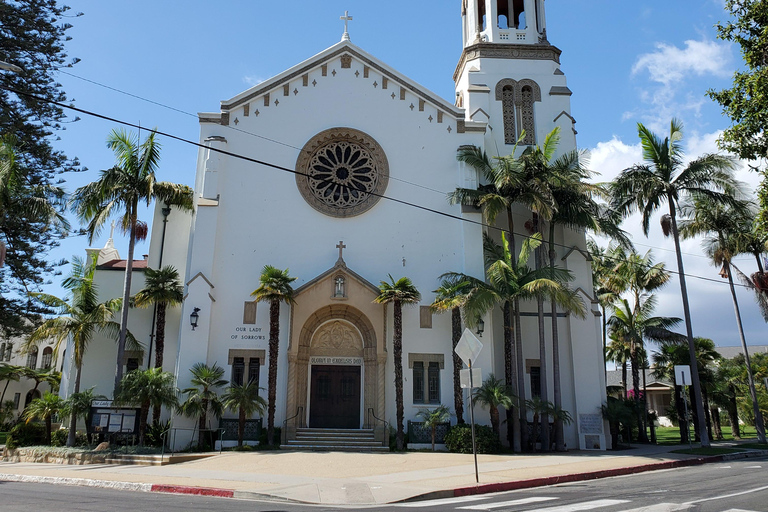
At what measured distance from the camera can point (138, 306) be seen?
78.9 feet

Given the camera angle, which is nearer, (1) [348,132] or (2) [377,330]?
(2) [377,330]

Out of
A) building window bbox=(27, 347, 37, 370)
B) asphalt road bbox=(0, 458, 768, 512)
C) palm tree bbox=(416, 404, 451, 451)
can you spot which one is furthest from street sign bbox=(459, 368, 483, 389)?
building window bbox=(27, 347, 37, 370)

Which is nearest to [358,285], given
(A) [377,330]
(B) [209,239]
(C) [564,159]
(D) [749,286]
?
(A) [377,330]

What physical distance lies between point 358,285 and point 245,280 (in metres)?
4.41

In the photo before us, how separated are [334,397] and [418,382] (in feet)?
10.7

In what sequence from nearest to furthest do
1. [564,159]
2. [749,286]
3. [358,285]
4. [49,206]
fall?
[49,206], [358,285], [564,159], [749,286]

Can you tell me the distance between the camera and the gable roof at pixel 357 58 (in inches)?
1005

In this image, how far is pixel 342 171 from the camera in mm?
25562

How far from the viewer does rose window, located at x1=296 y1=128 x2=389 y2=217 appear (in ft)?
81.7

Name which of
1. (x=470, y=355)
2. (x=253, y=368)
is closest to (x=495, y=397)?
(x=470, y=355)

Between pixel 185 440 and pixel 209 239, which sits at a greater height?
pixel 209 239

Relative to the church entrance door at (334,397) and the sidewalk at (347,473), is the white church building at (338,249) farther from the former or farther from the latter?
the sidewalk at (347,473)

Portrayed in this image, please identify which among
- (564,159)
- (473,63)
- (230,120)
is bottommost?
(564,159)

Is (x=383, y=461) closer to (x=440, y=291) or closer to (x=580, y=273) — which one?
(x=440, y=291)
